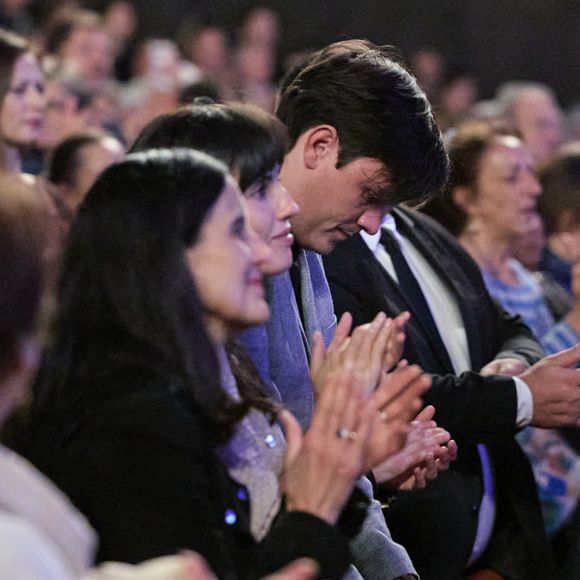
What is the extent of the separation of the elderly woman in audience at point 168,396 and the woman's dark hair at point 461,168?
5.93 ft

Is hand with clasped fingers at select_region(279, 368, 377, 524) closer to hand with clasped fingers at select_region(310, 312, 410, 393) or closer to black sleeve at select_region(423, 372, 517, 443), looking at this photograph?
hand with clasped fingers at select_region(310, 312, 410, 393)

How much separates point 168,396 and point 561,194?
2726 mm

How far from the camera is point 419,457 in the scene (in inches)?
81.8

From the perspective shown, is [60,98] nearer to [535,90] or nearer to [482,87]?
[535,90]

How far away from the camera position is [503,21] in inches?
329

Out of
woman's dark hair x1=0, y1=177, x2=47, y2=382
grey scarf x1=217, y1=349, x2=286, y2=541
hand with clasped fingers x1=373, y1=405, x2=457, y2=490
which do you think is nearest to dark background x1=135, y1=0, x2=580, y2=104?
hand with clasped fingers x1=373, y1=405, x2=457, y2=490

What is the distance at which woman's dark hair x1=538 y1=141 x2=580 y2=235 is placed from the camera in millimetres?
3906

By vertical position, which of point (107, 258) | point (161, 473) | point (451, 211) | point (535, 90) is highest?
point (107, 258)

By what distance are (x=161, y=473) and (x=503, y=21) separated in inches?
293

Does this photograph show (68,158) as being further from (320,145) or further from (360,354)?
(360,354)

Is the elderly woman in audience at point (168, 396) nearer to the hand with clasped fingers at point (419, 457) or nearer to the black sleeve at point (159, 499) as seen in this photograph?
the black sleeve at point (159, 499)

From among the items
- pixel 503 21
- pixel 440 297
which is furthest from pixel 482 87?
pixel 440 297

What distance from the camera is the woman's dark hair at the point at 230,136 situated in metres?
1.82

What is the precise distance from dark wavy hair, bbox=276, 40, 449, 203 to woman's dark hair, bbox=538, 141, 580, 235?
1.71 metres
